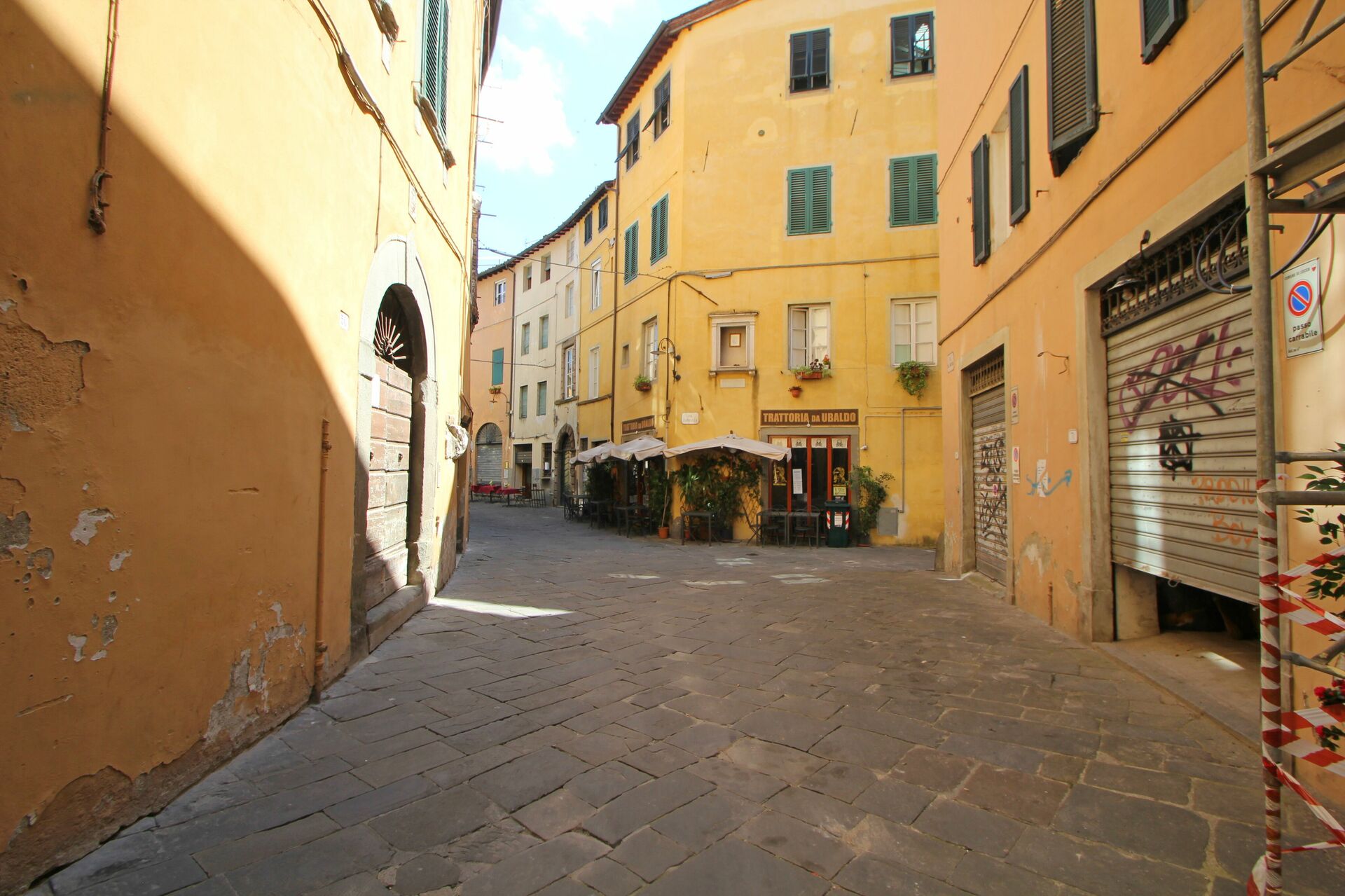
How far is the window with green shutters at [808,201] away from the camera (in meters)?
14.8

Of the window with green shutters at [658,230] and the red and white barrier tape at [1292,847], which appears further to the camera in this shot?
the window with green shutters at [658,230]

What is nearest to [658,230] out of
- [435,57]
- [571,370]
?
[571,370]

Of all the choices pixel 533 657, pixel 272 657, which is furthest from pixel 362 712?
pixel 533 657

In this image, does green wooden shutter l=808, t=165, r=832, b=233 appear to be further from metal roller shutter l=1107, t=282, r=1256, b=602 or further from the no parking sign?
the no parking sign

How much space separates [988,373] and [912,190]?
7783mm

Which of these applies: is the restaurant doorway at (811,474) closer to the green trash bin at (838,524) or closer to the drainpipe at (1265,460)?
the green trash bin at (838,524)

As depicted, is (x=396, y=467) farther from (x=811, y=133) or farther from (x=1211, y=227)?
(x=811, y=133)

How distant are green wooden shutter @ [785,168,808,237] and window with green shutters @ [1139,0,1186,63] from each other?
10497 millimetres

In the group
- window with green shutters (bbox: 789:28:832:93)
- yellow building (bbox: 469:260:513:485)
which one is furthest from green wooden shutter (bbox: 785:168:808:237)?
yellow building (bbox: 469:260:513:485)

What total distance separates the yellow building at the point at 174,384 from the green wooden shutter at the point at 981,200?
20.0 ft

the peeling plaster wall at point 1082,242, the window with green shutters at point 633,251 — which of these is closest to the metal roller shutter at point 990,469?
the peeling plaster wall at point 1082,242

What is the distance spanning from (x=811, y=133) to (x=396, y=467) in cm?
1238

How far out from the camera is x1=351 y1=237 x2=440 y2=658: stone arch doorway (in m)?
4.74

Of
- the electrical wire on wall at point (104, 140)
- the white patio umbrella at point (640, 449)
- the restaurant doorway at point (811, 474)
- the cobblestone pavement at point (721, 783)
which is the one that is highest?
the electrical wire on wall at point (104, 140)
